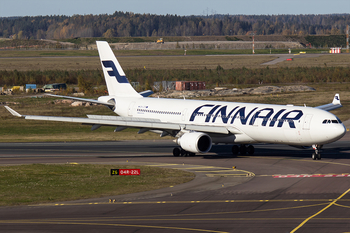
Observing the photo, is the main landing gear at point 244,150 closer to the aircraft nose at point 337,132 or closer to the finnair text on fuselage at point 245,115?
the finnair text on fuselage at point 245,115

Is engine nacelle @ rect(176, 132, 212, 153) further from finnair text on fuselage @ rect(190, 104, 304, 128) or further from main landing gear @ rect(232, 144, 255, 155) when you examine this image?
main landing gear @ rect(232, 144, 255, 155)

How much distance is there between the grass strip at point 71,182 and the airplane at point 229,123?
604 centimetres

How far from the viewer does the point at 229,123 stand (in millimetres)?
45875

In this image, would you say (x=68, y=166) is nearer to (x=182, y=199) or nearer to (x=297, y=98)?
(x=182, y=199)

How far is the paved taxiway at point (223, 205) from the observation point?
76.4 ft

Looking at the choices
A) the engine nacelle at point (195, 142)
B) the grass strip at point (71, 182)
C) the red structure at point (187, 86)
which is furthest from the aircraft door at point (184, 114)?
the red structure at point (187, 86)

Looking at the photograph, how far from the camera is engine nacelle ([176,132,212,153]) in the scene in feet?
144

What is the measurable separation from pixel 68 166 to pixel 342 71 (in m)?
114

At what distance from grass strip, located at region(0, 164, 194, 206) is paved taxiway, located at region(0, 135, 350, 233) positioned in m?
1.36

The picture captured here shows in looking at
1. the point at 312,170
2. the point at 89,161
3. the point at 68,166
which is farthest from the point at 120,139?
the point at 312,170

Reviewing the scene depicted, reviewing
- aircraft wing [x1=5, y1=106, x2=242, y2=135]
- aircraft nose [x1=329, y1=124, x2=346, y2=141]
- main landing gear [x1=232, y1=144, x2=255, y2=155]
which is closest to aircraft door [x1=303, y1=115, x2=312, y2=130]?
aircraft nose [x1=329, y1=124, x2=346, y2=141]

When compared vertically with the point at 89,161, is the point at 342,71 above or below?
above

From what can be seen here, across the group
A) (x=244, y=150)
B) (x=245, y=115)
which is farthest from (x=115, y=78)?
(x=245, y=115)

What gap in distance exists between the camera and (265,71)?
5920 inches
